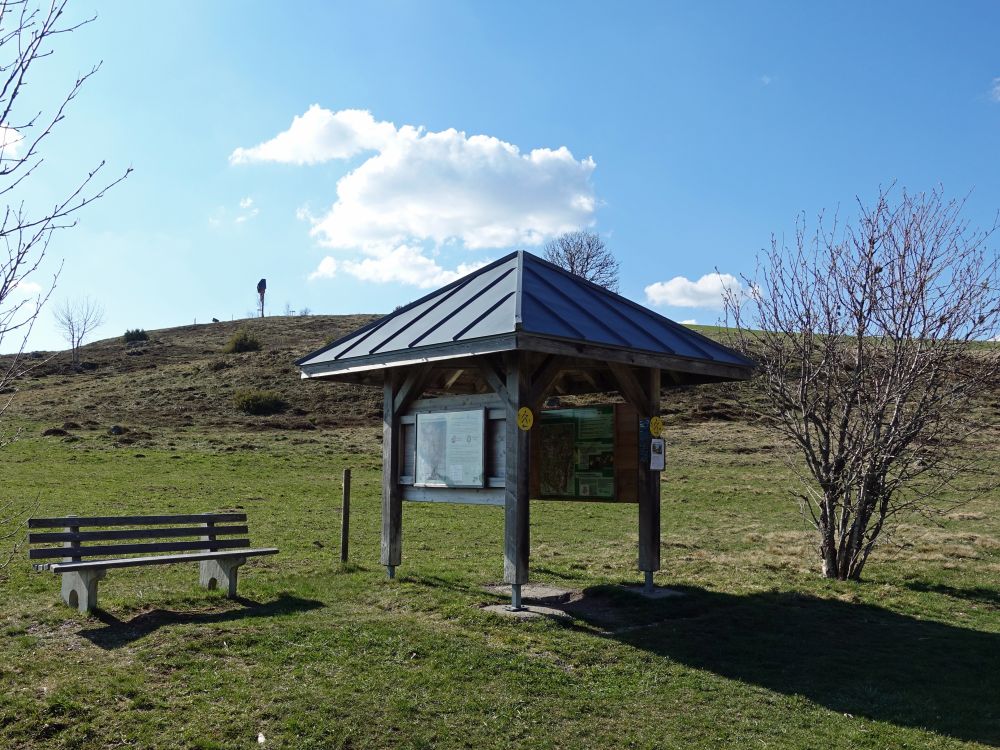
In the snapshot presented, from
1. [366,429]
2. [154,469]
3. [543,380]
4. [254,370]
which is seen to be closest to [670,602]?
[543,380]

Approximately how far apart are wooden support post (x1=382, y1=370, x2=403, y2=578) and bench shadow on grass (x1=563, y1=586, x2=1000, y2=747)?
254 centimetres

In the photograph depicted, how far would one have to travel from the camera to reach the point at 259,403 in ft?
133

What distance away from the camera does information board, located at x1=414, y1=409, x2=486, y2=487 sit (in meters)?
9.49

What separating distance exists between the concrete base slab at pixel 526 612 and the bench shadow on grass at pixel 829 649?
240 millimetres

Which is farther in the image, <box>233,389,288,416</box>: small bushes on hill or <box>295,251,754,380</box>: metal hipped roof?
<box>233,389,288,416</box>: small bushes on hill

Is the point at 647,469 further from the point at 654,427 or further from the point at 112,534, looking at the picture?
the point at 112,534

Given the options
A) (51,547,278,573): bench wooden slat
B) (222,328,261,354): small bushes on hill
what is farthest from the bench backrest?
(222,328,261,354): small bushes on hill

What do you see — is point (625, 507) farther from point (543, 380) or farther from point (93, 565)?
point (93, 565)

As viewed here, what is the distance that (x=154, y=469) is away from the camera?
25469 mm

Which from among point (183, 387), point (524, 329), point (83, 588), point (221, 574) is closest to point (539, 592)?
point (524, 329)

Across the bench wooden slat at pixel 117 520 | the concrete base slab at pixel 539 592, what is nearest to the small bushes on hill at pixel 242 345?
the bench wooden slat at pixel 117 520

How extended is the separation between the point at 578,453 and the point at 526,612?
93.3 inches

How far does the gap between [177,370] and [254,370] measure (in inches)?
185

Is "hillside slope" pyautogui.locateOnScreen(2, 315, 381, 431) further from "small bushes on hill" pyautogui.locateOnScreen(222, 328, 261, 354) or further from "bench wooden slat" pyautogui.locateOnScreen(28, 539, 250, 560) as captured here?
"bench wooden slat" pyautogui.locateOnScreen(28, 539, 250, 560)
